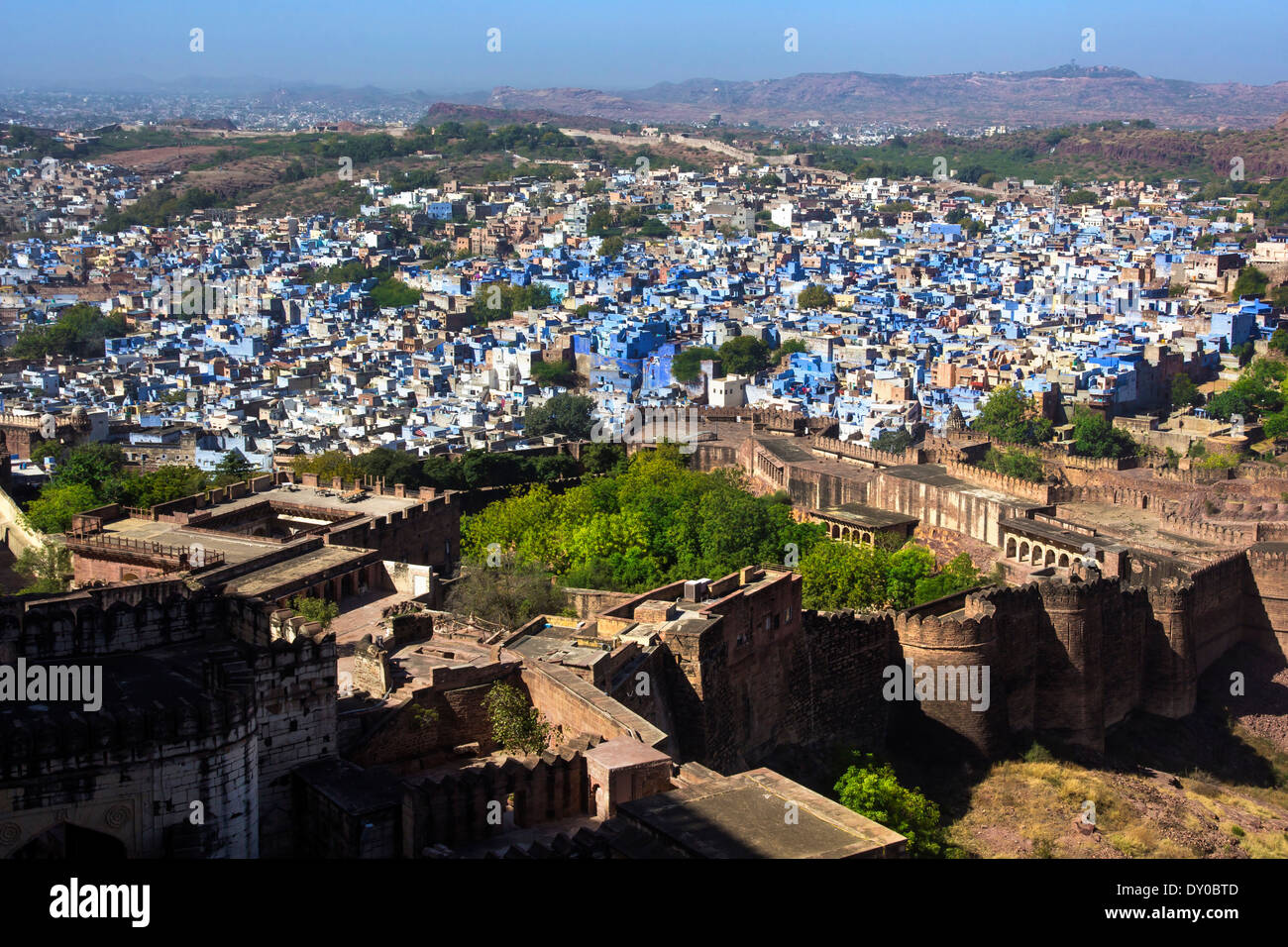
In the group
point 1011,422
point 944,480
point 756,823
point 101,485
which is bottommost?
point 1011,422

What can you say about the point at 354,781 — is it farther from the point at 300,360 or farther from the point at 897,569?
the point at 300,360

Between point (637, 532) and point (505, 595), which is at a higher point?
point (505, 595)

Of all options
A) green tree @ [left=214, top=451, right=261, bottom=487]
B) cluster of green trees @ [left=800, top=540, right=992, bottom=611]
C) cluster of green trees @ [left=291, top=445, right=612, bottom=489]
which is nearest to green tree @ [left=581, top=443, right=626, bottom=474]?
cluster of green trees @ [left=291, top=445, right=612, bottom=489]

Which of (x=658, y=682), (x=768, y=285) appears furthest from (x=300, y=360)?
(x=658, y=682)

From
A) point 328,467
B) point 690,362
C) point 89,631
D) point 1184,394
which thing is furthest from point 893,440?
point 89,631

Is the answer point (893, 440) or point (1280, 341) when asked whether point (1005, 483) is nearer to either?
point (893, 440)

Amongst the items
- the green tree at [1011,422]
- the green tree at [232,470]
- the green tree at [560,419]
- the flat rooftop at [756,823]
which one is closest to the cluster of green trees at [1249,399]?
the green tree at [1011,422]

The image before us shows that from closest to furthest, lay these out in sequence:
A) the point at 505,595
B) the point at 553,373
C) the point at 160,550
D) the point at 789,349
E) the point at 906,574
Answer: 1. the point at 505,595
2. the point at 160,550
3. the point at 906,574
4. the point at 553,373
5. the point at 789,349
